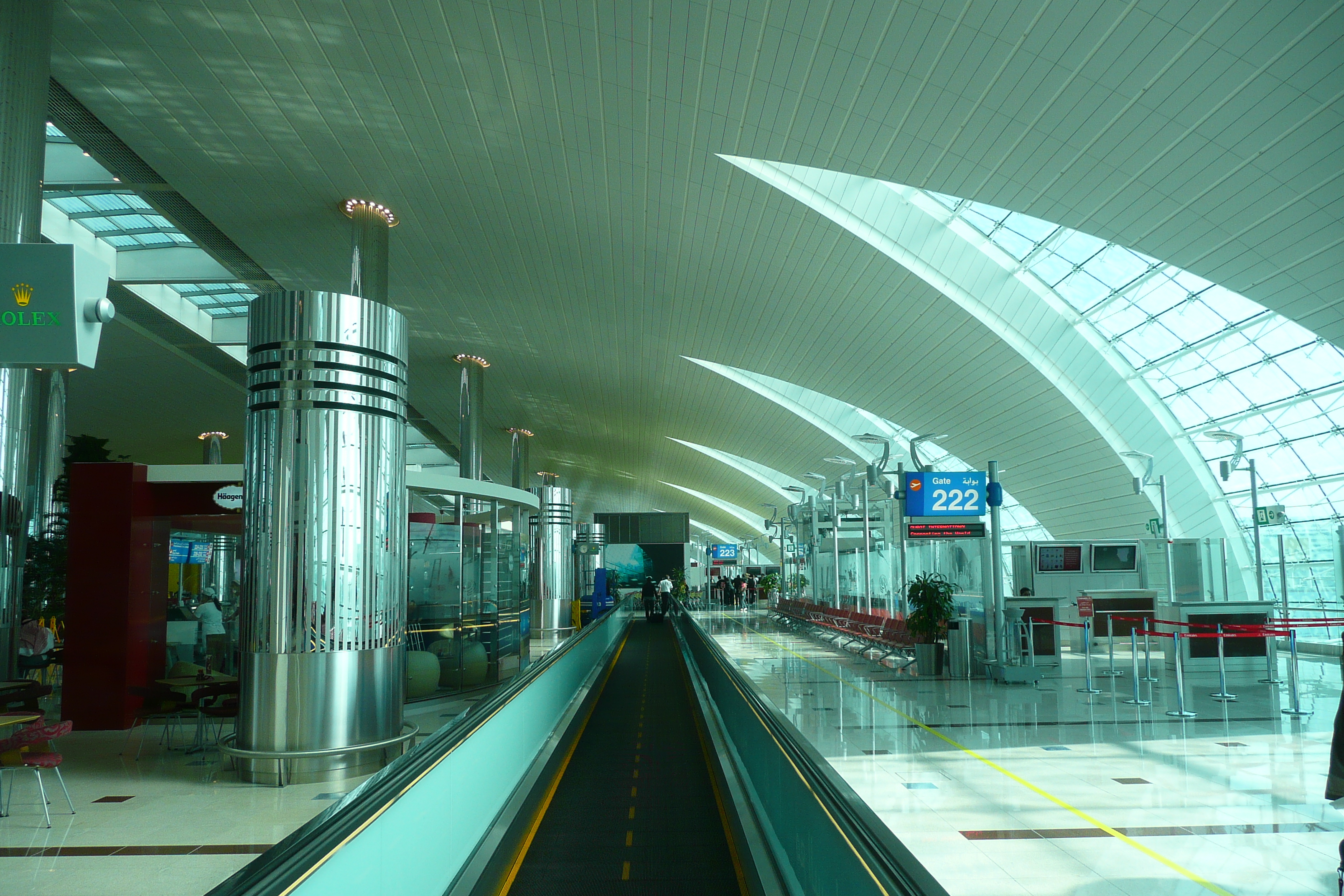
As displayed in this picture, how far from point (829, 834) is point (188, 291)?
992 inches

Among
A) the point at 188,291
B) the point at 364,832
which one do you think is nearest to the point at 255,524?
the point at 364,832

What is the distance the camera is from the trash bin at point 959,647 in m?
15.0

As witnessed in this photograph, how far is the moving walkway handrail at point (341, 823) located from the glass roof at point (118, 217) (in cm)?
1565

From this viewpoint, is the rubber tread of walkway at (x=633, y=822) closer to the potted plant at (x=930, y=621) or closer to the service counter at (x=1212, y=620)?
the potted plant at (x=930, y=621)

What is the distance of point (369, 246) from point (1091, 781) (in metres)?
15.2

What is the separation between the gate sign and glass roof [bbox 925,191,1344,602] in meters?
5.75

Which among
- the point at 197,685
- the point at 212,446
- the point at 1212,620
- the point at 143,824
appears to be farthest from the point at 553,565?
the point at 143,824

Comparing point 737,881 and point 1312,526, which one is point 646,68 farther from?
point 1312,526

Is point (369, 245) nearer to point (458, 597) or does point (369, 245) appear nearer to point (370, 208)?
point (370, 208)

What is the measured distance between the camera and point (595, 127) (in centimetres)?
1391

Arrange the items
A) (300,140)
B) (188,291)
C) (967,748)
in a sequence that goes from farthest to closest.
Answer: (188,291) → (300,140) → (967,748)

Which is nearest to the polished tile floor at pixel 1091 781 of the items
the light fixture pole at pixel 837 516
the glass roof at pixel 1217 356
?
the glass roof at pixel 1217 356

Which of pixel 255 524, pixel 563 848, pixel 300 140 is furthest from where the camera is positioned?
pixel 300 140

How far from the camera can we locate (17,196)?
27.9ft
